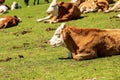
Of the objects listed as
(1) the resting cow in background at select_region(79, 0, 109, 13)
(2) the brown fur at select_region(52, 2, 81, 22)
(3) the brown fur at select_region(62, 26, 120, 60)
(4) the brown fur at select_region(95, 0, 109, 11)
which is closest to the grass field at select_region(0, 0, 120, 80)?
(3) the brown fur at select_region(62, 26, 120, 60)

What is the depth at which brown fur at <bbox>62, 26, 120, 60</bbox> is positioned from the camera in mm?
11727

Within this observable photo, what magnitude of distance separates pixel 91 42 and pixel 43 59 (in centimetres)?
176

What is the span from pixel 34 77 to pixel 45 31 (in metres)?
8.50

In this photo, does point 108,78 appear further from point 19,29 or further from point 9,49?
point 19,29

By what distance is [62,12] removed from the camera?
2105 centimetres

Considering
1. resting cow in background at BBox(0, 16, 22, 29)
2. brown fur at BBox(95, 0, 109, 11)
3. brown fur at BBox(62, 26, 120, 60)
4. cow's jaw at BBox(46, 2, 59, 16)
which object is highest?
brown fur at BBox(62, 26, 120, 60)

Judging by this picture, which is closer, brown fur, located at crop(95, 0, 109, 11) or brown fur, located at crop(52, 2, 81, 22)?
brown fur, located at crop(52, 2, 81, 22)

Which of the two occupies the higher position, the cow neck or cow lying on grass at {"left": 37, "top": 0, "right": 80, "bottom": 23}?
the cow neck

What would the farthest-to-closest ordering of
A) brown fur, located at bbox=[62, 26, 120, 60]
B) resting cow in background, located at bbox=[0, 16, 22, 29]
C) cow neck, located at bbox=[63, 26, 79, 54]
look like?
1. resting cow in background, located at bbox=[0, 16, 22, 29]
2. cow neck, located at bbox=[63, 26, 79, 54]
3. brown fur, located at bbox=[62, 26, 120, 60]

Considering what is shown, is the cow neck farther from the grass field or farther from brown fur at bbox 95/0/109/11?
brown fur at bbox 95/0/109/11

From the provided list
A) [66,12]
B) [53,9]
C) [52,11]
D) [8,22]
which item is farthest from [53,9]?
[8,22]

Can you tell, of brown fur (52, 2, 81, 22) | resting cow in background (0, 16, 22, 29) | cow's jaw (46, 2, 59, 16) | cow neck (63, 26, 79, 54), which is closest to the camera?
cow neck (63, 26, 79, 54)

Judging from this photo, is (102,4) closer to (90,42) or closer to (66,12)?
(66,12)

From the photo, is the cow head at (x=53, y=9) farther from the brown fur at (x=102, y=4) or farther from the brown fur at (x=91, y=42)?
the brown fur at (x=91, y=42)
